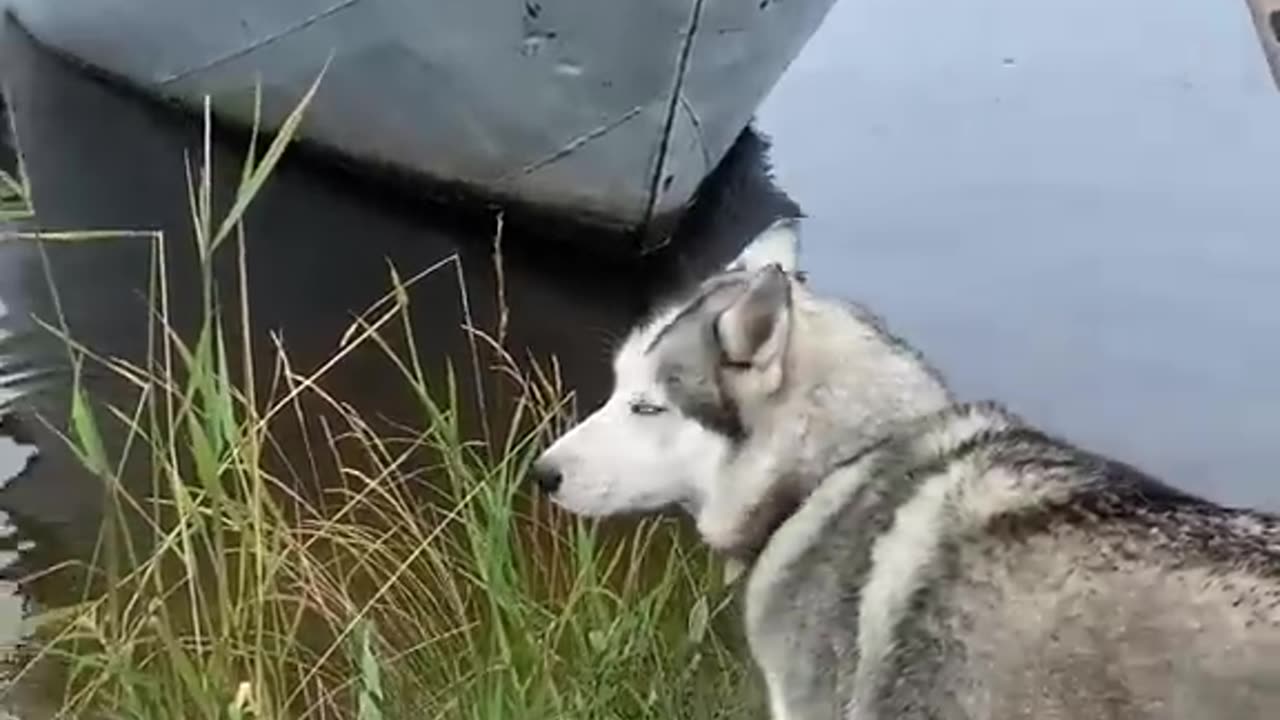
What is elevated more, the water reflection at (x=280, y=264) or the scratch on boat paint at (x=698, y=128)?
the scratch on boat paint at (x=698, y=128)

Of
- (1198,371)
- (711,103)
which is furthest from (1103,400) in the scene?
(711,103)

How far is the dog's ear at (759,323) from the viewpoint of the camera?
259 centimetres

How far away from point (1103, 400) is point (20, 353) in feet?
13.3

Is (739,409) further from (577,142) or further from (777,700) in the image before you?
(577,142)

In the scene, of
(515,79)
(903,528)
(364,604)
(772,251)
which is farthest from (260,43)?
(903,528)

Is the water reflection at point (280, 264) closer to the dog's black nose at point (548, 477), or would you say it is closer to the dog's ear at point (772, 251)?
the dog's ear at point (772, 251)

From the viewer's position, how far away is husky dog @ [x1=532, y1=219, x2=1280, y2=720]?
2141 mm

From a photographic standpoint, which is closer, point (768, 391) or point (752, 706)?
A: point (768, 391)

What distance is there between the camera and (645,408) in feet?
9.08

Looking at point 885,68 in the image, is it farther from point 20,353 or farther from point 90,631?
point 90,631

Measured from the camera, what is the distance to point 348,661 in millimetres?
3553

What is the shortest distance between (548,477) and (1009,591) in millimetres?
828

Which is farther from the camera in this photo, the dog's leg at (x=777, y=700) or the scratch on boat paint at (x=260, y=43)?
the scratch on boat paint at (x=260, y=43)

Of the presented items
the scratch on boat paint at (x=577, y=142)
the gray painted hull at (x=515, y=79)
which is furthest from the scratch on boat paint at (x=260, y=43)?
the scratch on boat paint at (x=577, y=142)
